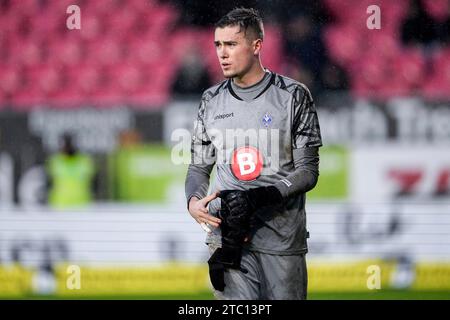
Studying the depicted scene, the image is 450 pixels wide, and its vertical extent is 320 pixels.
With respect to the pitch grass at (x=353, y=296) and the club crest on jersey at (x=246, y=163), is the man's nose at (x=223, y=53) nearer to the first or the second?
the club crest on jersey at (x=246, y=163)

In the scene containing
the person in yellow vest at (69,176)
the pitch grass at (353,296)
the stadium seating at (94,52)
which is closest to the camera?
the pitch grass at (353,296)

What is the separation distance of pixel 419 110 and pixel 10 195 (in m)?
3.64

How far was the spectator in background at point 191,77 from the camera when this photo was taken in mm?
7867

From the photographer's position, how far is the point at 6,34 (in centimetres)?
825

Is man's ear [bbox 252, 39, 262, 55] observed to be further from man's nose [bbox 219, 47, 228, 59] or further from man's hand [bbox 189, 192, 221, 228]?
man's hand [bbox 189, 192, 221, 228]

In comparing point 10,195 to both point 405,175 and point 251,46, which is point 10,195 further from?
point 251,46

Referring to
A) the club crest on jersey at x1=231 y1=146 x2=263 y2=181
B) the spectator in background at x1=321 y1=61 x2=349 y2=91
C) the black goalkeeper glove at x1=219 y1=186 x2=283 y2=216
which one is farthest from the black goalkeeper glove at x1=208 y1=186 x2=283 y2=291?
the spectator in background at x1=321 y1=61 x2=349 y2=91

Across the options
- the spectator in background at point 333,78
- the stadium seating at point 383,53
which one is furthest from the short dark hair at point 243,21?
the stadium seating at point 383,53

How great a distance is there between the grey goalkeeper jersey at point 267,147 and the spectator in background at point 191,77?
12.1 feet

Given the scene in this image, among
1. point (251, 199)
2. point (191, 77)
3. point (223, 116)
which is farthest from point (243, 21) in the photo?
point (191, 77)

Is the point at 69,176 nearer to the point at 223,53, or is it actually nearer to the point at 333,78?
the point at 333,78

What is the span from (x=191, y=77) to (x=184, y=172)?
2.75 feet

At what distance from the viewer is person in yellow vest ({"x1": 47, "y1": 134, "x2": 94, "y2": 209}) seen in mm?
7848

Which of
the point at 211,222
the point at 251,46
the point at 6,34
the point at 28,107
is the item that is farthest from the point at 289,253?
the point at 6,34
